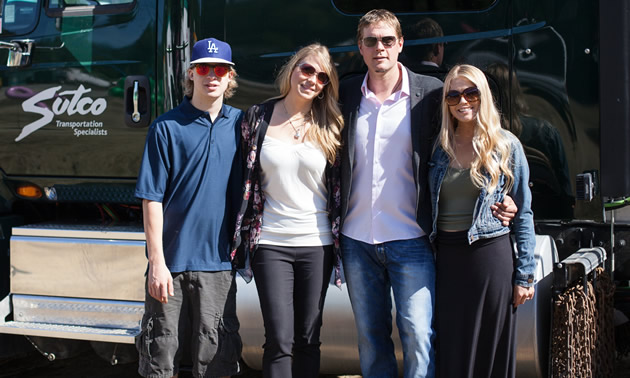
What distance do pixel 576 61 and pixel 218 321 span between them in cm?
179

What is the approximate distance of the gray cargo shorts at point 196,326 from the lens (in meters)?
2.61

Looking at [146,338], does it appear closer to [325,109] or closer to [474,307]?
[325,109]

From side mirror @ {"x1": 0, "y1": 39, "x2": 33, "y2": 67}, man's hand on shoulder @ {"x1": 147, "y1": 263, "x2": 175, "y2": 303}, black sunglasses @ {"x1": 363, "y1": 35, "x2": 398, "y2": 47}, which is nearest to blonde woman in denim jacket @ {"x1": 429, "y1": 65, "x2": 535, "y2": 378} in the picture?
black sunglasses @ {"x1": 363, "y1": 35, "x2": 398, "y2": 47}

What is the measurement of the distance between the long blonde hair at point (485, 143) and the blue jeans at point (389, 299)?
32 cm

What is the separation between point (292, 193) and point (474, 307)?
2.49 ft

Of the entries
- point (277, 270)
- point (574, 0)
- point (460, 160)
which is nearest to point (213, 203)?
point (277, 270)

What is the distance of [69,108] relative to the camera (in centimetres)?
358

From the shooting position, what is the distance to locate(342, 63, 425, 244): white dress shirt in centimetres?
252

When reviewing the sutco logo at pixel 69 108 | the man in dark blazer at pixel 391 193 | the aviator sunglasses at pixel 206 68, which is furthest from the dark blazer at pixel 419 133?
the sutco logo at pixel 69 108

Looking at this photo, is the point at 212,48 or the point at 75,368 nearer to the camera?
the point at 212,48

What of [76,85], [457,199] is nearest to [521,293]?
[457,199]

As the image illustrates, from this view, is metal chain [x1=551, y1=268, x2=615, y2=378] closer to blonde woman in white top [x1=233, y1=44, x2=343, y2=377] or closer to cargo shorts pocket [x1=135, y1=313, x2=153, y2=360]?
blonde woman in white top [x1=233, y1=44, x2=343, y2=377]

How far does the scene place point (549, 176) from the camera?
3.01 m

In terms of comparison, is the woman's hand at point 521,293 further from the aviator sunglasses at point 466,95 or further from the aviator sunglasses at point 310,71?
the aviator sunglasses at point 310,71
